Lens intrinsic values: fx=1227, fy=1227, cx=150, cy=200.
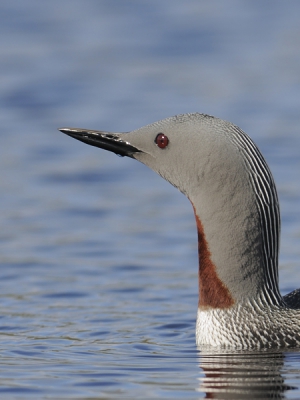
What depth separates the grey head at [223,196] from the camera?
7566mm

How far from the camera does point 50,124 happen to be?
15508 mm

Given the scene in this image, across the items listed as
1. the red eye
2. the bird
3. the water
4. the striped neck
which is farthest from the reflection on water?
the red eye

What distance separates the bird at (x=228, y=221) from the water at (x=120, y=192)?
222mm

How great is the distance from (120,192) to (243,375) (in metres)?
6.06

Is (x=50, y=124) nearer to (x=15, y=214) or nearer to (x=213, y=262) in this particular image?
(x=15, y=214)

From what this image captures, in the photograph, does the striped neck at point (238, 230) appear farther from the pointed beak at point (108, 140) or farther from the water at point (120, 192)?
the pointed beak at point (108, 140)

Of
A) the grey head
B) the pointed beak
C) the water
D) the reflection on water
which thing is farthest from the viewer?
the pointed beak

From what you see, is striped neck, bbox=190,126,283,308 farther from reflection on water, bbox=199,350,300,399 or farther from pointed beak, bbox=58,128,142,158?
pointed beak, bbox=58,128,142,158

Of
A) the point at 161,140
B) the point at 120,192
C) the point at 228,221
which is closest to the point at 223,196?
the point at 228,221

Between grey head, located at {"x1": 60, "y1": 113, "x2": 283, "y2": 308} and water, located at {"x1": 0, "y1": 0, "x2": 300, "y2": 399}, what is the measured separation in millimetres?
475

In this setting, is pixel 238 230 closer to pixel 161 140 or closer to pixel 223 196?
pixel 223 196

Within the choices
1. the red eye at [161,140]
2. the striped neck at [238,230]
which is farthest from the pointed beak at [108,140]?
the striped neck at [238,230]

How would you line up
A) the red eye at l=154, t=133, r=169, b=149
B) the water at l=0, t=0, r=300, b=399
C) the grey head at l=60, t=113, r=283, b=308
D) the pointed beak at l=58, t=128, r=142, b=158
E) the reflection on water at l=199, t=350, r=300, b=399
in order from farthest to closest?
the pointed beak at l=58, t=128, r=142, b=158
the red eye at l=154, t=133, r=169, b=149
the grey head at l=60, t=113, r=283, b=308
the water at l=0, t=0, r=300, b=399
the reflection on water at l=199, t=350, r=300, b=399

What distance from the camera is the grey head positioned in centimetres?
757
